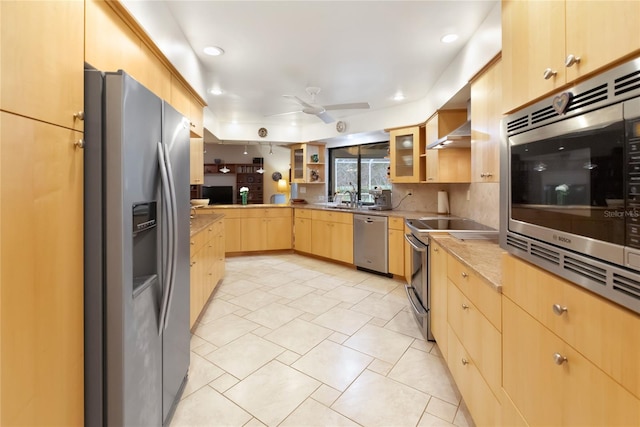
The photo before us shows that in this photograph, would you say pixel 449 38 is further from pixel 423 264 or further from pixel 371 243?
pixel 371 243

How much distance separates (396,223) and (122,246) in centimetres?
353

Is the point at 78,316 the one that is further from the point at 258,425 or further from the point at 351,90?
the point at 351,90

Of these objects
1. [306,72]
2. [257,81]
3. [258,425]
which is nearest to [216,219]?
[257,81]

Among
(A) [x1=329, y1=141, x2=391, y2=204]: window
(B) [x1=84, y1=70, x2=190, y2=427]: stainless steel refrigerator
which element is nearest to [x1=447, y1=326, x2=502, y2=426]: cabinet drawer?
(B) [x1=84, y1=70, x2=190, y2=427]: stainless steel refrigerator

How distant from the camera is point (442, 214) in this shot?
13.6ft

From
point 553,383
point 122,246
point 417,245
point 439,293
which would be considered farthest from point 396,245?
point 122,246

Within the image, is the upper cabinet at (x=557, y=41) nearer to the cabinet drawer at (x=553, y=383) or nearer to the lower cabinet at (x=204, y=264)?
the cabinet drawer at (x=553, y=383)

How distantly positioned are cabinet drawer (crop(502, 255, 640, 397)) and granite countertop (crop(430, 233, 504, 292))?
25cm

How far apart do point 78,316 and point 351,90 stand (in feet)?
12.5

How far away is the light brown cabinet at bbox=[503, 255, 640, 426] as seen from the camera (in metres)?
0.67

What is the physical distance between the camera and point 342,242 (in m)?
4.94

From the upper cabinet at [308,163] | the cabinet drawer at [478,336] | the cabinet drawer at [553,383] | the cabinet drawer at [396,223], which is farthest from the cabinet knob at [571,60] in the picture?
the upper cabinet at [308,163]

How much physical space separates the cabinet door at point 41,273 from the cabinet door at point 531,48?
1533 millimetres

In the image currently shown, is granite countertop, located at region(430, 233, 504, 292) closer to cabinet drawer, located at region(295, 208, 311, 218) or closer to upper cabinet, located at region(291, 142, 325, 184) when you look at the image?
cabinet drawer, located at region(295, 208, 311, 218)
